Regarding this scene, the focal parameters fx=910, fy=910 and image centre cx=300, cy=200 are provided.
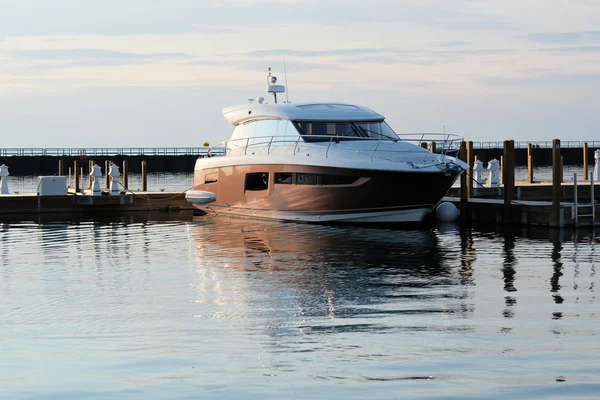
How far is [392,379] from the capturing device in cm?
A: 805

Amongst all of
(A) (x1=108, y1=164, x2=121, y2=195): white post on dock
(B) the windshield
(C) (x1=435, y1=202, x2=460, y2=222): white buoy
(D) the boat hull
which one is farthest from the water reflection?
(A) (x1=108, y1=164, x2=121, y2=195): white post on dock

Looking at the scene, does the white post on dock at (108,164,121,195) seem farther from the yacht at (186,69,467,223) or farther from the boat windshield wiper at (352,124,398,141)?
the boat windshield wiper at (352,124,398,141)

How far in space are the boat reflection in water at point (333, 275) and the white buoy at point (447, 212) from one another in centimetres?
281

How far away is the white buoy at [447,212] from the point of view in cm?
2495

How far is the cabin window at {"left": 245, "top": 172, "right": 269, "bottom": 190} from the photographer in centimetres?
2473

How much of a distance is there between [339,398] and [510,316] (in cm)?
409

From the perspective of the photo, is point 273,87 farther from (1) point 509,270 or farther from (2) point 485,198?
(1) point 509,270

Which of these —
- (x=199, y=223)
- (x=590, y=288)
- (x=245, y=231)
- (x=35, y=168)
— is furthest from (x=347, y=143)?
(x=35, y=168)

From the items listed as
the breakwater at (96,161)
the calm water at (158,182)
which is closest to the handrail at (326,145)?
the calm water at (158,182)

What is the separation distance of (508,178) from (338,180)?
4.42 m

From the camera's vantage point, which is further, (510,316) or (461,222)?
(461,222)

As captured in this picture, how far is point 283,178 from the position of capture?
78.2 feet

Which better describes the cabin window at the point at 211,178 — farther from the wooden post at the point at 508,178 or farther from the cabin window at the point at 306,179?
the wooden post at the point at 508,178

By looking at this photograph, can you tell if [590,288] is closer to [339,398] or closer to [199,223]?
[339,398]
